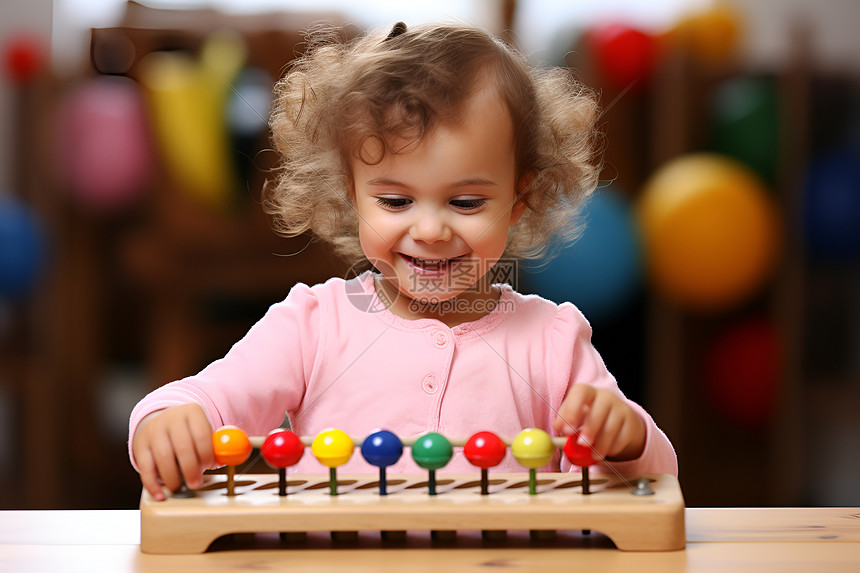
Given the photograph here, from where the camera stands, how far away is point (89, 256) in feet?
7.81

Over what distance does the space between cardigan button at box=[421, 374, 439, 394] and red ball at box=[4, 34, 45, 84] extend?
1.77 metres

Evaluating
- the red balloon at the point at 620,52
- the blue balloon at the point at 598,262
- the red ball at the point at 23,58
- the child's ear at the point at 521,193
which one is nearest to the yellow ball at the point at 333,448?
the child's ear at the point at 521,193

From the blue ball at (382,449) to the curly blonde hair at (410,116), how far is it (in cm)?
29

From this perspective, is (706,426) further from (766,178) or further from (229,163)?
(229,163)

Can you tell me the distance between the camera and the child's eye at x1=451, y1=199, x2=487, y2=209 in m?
0.84

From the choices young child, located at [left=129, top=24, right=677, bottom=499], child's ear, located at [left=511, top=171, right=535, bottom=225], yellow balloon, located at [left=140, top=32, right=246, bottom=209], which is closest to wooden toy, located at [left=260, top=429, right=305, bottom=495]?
young child, located at [left=129, top=24, right=677, bottom=499]

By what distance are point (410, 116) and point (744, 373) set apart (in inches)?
66.5

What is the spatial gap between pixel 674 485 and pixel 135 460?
1.36 ft

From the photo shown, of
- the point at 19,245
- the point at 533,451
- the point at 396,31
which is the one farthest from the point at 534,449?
the point at 19,245

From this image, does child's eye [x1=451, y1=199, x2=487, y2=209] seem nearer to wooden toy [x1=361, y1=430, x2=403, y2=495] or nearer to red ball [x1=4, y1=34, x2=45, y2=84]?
wooden toy [x1=361, y1=430, x2=403, y2=495]

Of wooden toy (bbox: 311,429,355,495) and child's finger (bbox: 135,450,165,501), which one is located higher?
wooden toy (bbox: 311,429,355,495)

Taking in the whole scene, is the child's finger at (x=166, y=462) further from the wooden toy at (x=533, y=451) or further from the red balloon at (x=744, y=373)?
the red balloon at (x=744, y=373)

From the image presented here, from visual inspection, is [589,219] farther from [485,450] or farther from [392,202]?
[485,450]

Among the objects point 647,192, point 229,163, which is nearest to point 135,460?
point 229,163
